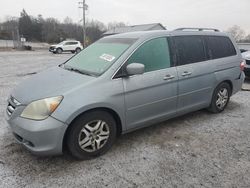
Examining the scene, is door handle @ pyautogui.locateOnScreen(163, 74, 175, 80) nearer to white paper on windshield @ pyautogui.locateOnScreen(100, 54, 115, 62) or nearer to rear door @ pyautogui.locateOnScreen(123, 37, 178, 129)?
rear door @ pyautogui.locateOnScreen(123, 37, 178, 129)

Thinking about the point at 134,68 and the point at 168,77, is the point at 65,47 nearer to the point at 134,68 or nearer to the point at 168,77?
the point at 168,77

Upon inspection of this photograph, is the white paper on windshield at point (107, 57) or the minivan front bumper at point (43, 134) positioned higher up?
the white paper on windshield at point (107, 57)

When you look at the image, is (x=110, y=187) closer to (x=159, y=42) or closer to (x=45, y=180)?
(x=45, y=180)

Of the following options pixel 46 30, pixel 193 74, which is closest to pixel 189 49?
pixel 193 74

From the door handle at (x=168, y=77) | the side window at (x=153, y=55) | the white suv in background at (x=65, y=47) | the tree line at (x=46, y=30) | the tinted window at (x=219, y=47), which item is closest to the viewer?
the side window at (x=153, y=55)

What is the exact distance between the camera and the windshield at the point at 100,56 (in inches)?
123

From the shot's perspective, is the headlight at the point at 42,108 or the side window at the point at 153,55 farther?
the side window at the point at 153,55

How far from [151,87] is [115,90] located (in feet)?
2.00

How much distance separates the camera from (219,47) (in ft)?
14.2

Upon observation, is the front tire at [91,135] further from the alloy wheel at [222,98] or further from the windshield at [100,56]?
the alloy wheel at [222,98]

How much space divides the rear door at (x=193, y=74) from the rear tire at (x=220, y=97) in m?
0.23

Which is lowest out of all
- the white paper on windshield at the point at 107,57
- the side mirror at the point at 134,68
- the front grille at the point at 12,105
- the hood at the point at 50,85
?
the front grille at the point at 12,105

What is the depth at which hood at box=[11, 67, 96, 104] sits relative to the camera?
8.85ft

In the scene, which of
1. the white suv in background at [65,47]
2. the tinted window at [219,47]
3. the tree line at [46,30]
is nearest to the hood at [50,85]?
the tinted window at [219,47]
